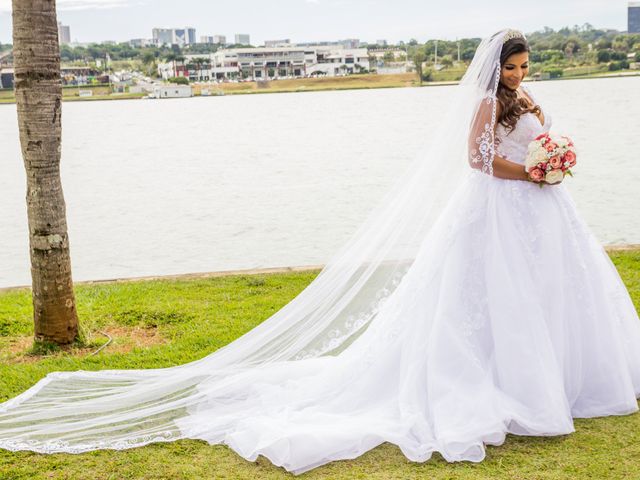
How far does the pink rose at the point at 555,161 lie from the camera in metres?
3.62

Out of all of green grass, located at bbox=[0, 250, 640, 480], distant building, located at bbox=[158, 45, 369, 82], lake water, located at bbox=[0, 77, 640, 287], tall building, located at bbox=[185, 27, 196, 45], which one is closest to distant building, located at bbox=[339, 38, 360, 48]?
distant building, located at bbox=[158, 45, 369, 82]

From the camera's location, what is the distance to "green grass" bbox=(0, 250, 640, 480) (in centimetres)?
318

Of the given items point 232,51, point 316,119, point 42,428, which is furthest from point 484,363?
point 232,51

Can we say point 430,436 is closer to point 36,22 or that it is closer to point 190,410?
point 190,410

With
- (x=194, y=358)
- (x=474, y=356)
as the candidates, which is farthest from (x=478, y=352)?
(x=194, y=358)

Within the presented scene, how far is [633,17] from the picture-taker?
33.1 m

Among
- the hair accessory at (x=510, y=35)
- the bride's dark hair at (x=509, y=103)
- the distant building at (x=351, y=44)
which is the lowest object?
the bride's dark hair at (x=509, y=103)

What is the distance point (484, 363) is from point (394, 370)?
1.43 ft

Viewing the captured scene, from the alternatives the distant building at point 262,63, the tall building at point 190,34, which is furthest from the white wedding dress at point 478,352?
the tall building at point 190,34

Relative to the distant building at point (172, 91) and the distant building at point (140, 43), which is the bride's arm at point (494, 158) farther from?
the distant building at point (140, 43)

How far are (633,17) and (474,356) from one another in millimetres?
33837

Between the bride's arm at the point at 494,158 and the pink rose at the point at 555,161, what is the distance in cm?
17

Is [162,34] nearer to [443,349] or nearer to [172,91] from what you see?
[172,91]

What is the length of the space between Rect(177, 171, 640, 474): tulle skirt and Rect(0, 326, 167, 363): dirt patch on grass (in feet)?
4.74
